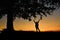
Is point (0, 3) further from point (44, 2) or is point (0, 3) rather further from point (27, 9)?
point (44, 2)

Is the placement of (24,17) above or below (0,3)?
below

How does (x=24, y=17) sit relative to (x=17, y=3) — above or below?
below

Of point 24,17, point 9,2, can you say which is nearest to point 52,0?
point 24,17

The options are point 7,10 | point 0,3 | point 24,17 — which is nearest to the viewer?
point 0,3

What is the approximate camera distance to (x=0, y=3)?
24359 mm

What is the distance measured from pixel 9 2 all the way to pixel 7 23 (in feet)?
18.1

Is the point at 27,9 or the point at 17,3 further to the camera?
the point at 27,9
